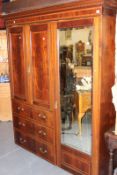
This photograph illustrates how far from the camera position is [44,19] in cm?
251

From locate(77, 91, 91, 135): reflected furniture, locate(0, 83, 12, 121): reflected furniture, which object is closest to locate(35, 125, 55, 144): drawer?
locate(77, 91, 91, 135): reflected furniture

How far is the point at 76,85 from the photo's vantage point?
98.1 inches

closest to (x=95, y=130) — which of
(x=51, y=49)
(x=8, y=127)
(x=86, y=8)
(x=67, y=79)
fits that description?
(x=67, y=79)

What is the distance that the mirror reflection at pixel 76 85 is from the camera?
2.28m

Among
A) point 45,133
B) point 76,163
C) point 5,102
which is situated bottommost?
point 76,163

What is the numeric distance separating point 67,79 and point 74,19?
67cm

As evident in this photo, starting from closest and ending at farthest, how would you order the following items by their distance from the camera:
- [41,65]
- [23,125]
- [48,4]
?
[48,4]
[41,65]
[23,125]

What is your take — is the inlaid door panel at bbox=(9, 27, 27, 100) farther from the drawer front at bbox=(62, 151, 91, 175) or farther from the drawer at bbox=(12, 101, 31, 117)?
the drawer front at bbox=(62, 151, 91, 175)

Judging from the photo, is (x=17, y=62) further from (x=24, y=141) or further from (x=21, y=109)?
(x=24, y=141)

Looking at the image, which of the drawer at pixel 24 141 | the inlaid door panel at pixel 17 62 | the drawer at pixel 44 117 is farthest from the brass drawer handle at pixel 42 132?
the inlaid door panel at pixel 17 62

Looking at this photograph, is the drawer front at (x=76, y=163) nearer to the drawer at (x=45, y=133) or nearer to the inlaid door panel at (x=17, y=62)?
the drawer at (x=45, y=133)

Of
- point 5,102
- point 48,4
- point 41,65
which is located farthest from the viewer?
point 5,102

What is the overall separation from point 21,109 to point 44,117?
19.2 inches

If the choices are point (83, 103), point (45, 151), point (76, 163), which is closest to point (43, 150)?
point (45, 151)
